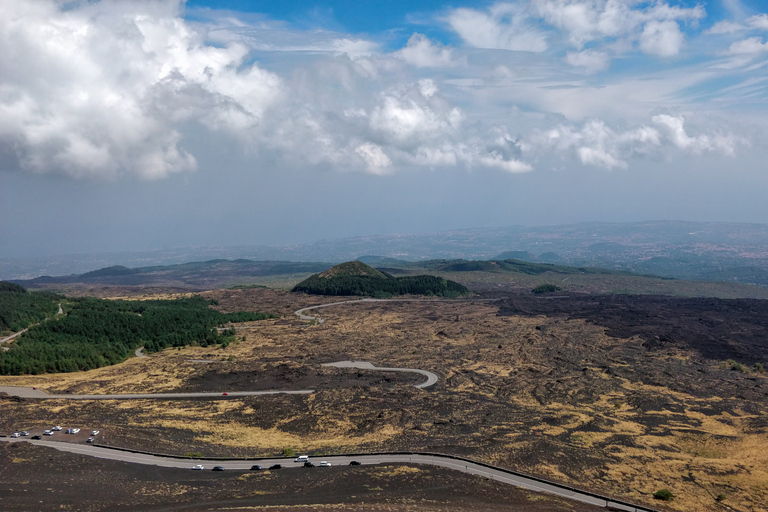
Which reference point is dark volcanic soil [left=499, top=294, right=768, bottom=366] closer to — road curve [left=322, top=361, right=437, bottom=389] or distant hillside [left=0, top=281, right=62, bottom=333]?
road curve [left=322, top=361, right=437, bottom=389]

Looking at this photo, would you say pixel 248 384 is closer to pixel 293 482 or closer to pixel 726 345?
pixel 293 482

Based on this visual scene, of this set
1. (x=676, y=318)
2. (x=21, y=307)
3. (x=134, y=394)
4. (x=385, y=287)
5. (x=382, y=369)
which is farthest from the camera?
(x=385, y=287)

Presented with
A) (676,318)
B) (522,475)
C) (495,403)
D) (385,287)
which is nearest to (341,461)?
(522,475)

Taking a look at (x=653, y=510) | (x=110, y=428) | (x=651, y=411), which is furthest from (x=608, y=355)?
(x=110, y=428)

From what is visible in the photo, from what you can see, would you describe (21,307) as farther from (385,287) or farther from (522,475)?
(522,475)

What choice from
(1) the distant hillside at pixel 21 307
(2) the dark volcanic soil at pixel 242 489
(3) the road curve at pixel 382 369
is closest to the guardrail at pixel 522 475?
A: (2) the dark volcanic soil at pixel 242 489

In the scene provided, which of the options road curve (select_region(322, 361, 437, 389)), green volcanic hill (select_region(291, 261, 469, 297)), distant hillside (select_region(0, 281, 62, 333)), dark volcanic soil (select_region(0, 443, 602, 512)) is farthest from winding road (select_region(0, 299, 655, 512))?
green volcanic hill (select_region(291, 261, 469, 297))
